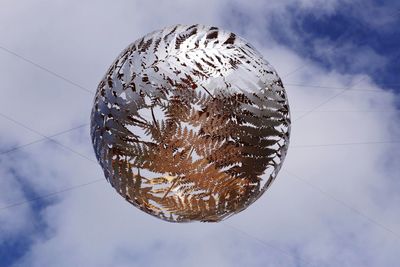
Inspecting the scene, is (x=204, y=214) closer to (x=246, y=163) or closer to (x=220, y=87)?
(x=246, y=163)

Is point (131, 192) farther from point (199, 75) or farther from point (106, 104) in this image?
point (199, 75)

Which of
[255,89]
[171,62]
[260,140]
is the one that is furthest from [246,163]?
[171,62]

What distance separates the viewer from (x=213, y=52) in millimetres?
3275

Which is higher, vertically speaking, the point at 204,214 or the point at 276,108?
the point at 276,108

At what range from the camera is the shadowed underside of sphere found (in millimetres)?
3141

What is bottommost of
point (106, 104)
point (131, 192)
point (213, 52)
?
point (131, 192)

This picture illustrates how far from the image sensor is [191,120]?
313 cm

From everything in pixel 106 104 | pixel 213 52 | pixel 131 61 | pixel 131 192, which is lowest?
pixel 131 192

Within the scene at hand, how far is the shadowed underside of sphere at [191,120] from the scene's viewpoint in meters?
3.14

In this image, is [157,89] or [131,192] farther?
[131,192]

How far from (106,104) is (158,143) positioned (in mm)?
306

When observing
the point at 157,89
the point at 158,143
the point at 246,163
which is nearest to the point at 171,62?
the point at 157,89

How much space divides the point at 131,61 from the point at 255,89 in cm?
57

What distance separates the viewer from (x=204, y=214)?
345cm
